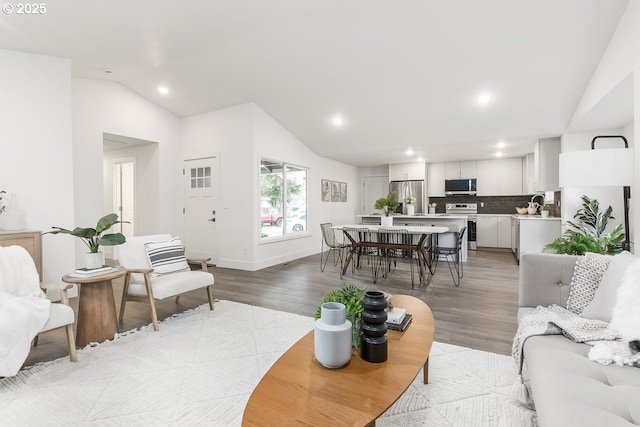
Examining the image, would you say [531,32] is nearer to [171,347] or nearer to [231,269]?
[171,347]

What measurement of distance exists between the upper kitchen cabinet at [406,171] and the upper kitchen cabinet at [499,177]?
4.62 ft

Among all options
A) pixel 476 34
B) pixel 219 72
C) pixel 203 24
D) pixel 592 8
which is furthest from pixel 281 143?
pixel 592 8

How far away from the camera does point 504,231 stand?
748 centimetres

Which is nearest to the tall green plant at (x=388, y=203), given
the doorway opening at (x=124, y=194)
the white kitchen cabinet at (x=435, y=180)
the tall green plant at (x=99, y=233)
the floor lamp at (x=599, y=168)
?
the floor lamp at (x=599, y=168)

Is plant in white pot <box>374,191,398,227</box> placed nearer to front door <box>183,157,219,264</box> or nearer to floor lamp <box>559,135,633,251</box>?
floor lamp <box>559,135,633,251</box>

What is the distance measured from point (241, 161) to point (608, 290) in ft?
16.4

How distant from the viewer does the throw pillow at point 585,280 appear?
6.21ft

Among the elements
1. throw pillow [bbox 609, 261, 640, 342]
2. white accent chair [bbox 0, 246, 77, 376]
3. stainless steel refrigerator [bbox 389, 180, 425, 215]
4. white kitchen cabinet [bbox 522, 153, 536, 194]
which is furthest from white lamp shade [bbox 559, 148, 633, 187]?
stainless steel refrigerator [bbox 389, 180, 425, 215]

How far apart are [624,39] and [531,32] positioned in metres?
0.82

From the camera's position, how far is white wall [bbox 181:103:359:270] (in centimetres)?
546

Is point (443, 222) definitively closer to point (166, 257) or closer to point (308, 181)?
point (308, 181)

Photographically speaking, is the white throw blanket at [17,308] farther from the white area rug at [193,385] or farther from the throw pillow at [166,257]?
the throw pillow at [166,257]

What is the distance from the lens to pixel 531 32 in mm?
3453

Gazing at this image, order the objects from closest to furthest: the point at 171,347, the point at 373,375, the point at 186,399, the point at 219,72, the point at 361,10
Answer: the point at 373,375, the point at 186,399, the point at 171,347, the point at 361,10, the point at 219,72
